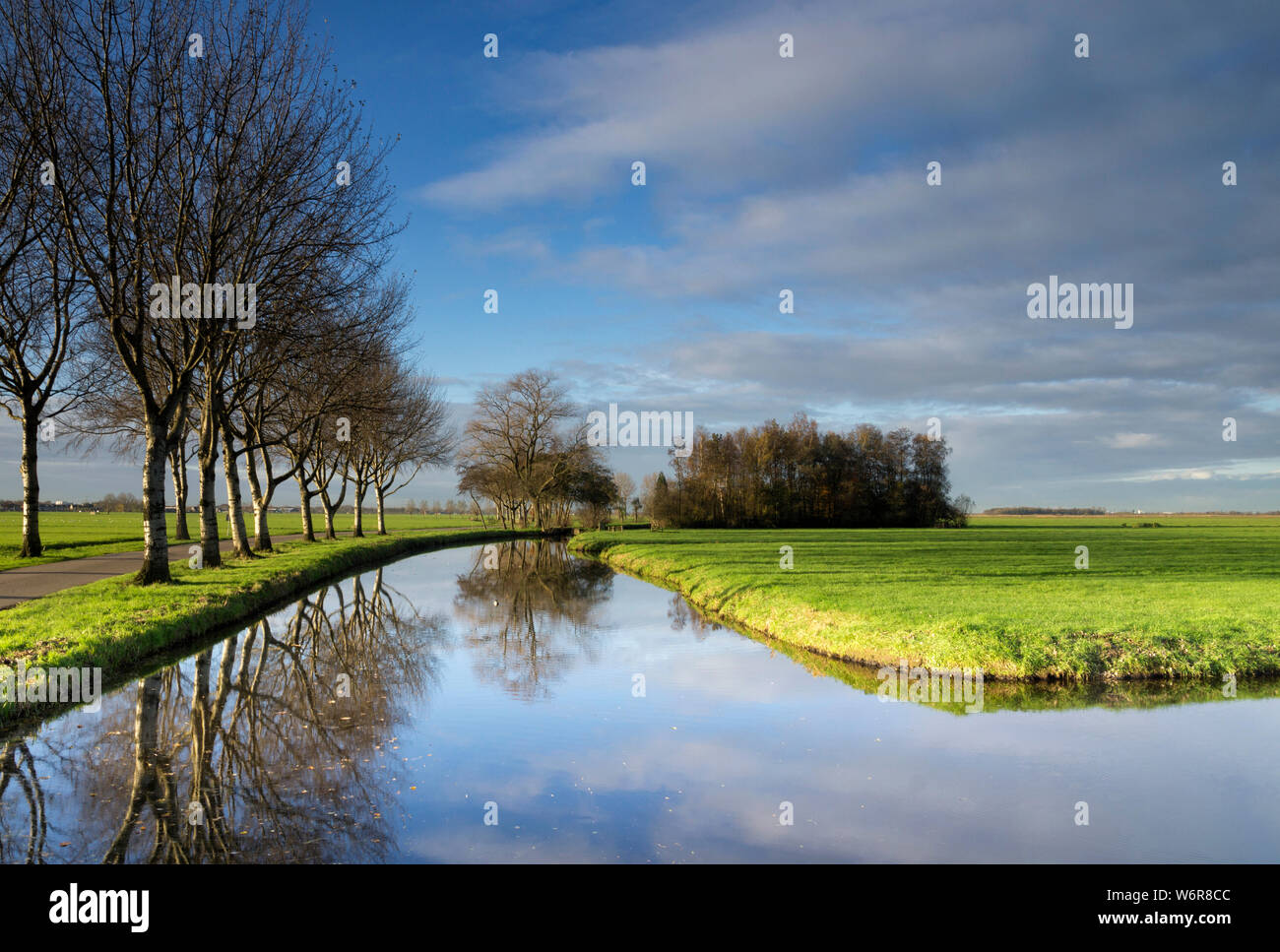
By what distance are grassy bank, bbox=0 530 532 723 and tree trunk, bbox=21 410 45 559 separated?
342 inches

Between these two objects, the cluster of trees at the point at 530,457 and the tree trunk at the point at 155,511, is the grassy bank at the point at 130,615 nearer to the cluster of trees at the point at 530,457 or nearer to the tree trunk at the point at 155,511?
the tree trunk at the point at 155,511

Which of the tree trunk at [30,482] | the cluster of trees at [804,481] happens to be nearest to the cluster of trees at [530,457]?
the cluster of trees at [804,481]

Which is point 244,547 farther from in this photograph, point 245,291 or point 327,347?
point 245,291

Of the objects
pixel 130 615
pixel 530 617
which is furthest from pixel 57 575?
pixel 530 617

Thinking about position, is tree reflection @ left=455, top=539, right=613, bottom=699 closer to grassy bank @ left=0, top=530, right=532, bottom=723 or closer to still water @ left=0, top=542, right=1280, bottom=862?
still water @ left=0, top=542, right=1280, bottom=862

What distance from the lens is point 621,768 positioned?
905 centimetres

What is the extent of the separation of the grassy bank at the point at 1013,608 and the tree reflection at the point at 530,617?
159 inches

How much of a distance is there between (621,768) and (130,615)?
11.9m

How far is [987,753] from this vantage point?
959 centimetres

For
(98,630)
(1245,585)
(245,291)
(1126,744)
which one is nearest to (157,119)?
(245,291)

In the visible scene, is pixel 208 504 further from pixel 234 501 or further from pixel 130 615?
pixel 130 615

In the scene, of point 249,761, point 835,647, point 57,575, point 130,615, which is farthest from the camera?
point 57,575

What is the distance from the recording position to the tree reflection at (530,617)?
15141mm

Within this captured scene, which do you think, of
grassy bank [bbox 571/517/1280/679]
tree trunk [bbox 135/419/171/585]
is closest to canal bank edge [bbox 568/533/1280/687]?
grassy bank [bbox 571/517/1280/679]
